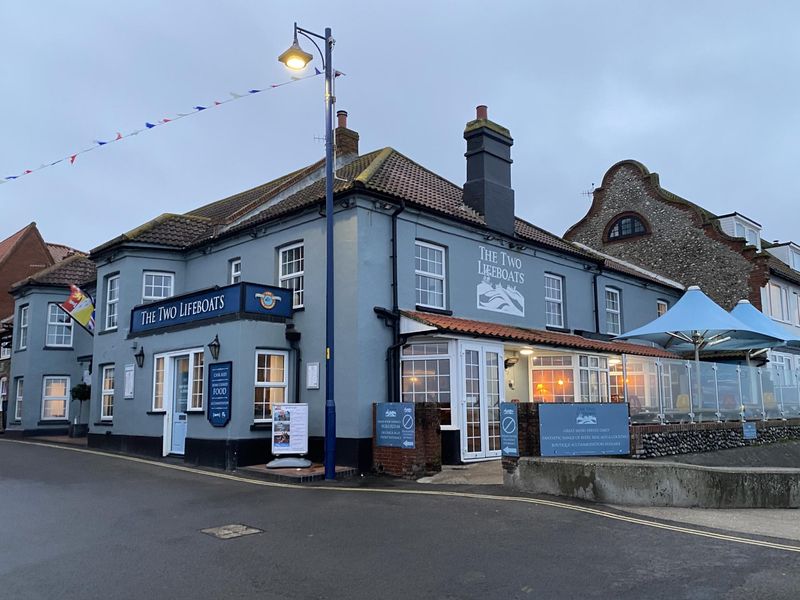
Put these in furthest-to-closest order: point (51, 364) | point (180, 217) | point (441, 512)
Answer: point (51, 364), point (180, 217), point (441, 512)

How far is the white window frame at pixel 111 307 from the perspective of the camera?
66.3ft

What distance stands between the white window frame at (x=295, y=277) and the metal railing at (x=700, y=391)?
25.3 feet

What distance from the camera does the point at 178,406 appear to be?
17.0 meters

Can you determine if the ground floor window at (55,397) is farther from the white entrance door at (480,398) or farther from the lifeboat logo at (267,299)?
the white entrance door at (480,398)

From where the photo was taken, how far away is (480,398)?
1549 cm

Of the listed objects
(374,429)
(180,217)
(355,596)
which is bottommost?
(355,596)

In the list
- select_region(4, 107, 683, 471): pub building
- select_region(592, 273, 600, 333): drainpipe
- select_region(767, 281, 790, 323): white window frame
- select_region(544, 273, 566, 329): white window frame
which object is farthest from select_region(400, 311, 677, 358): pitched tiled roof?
select_region(767, 281, 790, 323): white window frame

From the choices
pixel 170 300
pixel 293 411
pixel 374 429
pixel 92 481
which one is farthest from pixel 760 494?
pixel 170 300

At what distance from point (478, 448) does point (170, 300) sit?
8.71 m

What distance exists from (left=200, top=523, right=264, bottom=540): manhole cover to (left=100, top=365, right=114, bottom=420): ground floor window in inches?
507

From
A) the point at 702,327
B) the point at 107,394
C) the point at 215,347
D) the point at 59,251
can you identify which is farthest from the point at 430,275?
the point at 59,251

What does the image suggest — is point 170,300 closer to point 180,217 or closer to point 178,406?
point 178,406

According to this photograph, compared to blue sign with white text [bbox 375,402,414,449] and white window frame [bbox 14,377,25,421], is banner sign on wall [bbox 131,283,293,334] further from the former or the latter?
white window frame [bbox 14,377,25,421]

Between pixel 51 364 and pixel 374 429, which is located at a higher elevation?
pixel 51 364
